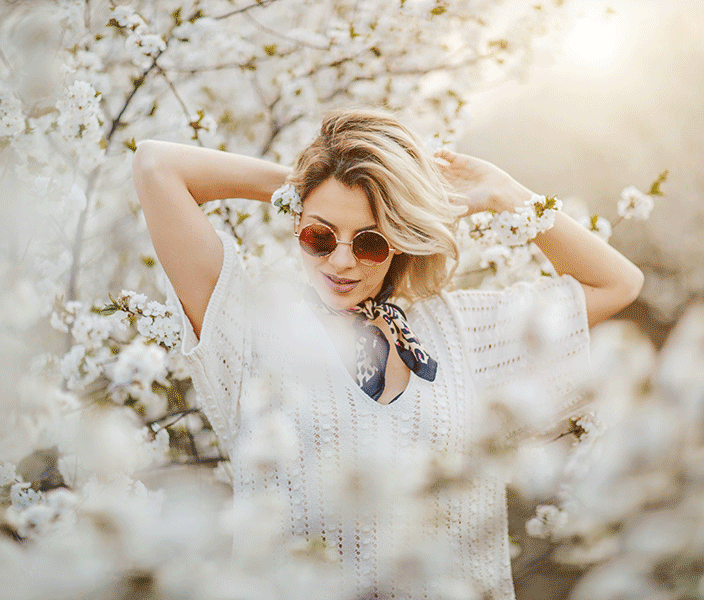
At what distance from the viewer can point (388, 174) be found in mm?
1341

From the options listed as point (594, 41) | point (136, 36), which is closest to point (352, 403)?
point (136, 36)

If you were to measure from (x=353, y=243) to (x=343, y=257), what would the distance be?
0.16ft

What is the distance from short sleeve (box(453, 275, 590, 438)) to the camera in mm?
1602

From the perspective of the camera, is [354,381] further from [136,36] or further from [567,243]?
[136,36]

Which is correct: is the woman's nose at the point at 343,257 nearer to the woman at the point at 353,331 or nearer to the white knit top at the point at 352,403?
the woman at the point at 353,331

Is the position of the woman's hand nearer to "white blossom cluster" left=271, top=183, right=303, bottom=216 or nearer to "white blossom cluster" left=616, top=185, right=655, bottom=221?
"white blossom cluster" left=271, top=183, right=303, bottom=216

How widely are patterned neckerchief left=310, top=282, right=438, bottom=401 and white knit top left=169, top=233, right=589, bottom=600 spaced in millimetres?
37

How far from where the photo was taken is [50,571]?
393 millimetres

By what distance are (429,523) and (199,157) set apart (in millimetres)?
1096

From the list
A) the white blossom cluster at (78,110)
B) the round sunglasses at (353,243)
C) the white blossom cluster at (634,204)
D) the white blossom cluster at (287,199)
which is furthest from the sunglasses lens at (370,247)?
the white blossom cluster at (634,204)

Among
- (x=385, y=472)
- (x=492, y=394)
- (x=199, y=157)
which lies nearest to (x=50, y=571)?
(x=385, y=472)

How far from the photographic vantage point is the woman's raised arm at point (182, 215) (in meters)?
1.24

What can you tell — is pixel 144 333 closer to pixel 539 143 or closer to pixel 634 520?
pixel 634 520

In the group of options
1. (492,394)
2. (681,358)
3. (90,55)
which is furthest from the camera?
(90,55)
